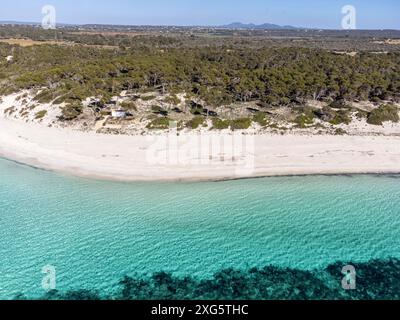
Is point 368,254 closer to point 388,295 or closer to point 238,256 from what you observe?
point 388,295

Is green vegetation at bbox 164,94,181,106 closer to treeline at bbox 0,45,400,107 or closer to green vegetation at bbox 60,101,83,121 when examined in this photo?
treeline at bbox 0,45,400,107

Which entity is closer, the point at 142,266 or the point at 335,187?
the point at 142,266

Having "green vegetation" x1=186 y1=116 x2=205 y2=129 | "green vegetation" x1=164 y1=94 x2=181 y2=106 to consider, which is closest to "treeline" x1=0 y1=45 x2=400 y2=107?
"green vegetation" x1=164 y1=94 x2=181 y2=106

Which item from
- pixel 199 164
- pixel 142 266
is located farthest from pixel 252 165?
pixel 142 266

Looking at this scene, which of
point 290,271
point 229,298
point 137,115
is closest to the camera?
point 229,298

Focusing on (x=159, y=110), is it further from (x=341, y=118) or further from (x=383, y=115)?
(x=383, y=115)

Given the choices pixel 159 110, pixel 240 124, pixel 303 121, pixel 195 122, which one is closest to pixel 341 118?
pixel 303 121
